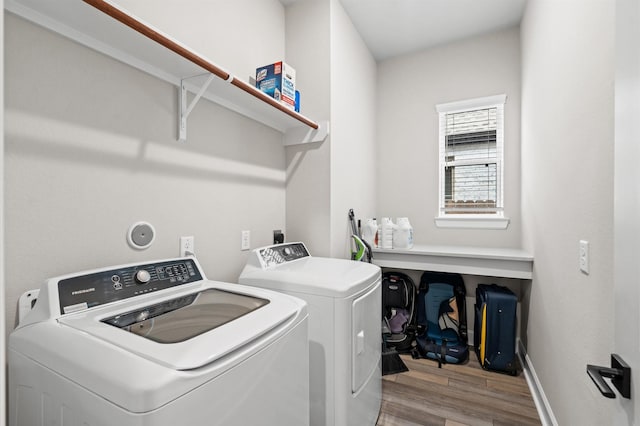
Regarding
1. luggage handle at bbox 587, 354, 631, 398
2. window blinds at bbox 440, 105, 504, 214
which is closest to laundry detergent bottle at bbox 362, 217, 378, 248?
window blinds at bbox 440, 105, 504, 214

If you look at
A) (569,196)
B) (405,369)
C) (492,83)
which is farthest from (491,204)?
(405,369)

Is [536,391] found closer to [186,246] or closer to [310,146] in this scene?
[310,146]

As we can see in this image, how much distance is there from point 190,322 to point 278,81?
1.46 metres

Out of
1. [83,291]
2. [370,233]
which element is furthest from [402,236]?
[83,291]

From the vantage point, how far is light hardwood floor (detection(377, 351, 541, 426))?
5.88ft

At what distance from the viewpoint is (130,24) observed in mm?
974

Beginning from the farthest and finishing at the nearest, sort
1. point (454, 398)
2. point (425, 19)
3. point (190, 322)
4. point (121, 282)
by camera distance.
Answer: point (425, 19) < point (454, 398) < point (121, 282) < point (190, 322)

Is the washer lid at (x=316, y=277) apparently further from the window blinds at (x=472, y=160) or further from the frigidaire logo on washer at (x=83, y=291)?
the window blinds at (x=472, y=160)

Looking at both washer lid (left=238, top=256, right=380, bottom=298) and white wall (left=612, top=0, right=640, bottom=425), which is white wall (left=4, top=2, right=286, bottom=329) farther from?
white wall (left=612, top=0, right=640, bottom=425)

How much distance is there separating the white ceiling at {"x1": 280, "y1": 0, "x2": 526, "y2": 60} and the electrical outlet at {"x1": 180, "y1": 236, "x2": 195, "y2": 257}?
6.53ft

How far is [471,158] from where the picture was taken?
9.70ft

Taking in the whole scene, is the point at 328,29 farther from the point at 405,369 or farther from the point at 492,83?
the point at 405,369

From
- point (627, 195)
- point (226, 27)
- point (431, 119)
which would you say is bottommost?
point (627, 195)

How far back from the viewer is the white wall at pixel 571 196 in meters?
1.08
